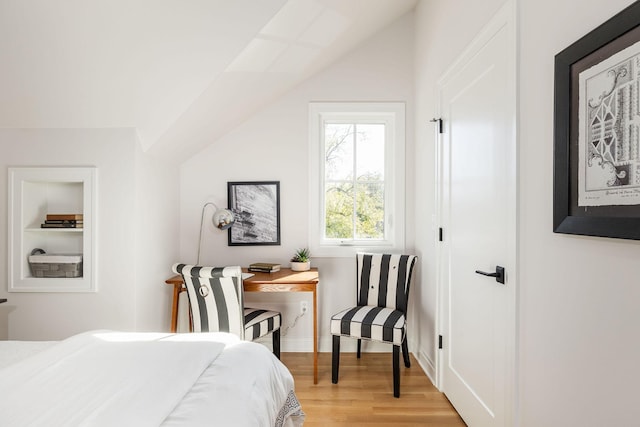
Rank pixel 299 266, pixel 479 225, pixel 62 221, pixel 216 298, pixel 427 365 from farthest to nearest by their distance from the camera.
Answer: pixel 299 266
pixel 427 365
pixel 62 221
pixel 216 298
pixel 479 225

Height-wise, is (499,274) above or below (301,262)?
above

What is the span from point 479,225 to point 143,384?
168 cm

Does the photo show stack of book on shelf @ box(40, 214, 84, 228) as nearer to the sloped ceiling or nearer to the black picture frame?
the sloped ceiling

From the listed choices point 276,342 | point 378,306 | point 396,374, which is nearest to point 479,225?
point 396,374

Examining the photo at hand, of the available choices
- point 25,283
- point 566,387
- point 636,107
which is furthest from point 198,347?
point 25,283

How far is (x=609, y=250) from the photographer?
3.54 ft

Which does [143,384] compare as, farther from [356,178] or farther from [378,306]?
[356,178]

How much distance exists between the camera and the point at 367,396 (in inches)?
98.0

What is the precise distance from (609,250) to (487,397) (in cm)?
113

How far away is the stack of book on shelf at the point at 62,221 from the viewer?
2545mm

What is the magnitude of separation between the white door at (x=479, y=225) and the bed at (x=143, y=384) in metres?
0.99

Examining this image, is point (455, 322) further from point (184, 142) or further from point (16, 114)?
point (16, 114)

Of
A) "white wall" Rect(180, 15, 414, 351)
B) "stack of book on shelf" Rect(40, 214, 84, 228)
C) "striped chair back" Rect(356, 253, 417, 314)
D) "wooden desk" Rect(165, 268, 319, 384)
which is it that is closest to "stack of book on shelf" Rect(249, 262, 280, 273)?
"wooden desk" Rect(165, 268, 319, 384)

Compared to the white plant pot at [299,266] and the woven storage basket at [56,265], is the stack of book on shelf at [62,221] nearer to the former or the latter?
the woven storage basket at [56,265]
